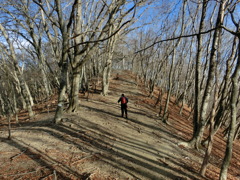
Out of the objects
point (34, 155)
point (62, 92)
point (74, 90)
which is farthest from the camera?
point (74, 90)

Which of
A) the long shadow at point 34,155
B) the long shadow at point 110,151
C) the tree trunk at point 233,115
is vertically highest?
the tree trunk at point 233,115

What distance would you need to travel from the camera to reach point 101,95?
44.3 ft

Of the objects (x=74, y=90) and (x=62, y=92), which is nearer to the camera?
(x=62, y=92)

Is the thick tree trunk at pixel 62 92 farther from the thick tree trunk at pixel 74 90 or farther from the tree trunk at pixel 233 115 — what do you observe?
the tree trunk at pixel 233 115

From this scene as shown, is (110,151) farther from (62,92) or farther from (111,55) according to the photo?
(111,55)

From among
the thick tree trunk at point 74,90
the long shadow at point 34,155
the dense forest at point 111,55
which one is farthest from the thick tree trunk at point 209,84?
the thick tree trunk at point 74,90

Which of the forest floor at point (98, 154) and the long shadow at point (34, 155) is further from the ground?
the long shadow at point (34, 155)

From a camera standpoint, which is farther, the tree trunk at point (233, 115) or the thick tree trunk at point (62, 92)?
the thick tree trunk at point (62, 92)

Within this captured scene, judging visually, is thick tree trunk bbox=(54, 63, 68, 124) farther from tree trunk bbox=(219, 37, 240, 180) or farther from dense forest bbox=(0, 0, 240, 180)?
tree trunk bbox=(219, 37, 240, 180)

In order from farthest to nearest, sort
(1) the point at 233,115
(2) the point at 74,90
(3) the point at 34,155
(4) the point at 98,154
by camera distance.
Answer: (2) the point at 74,90, (4) the point at 98,154, (3) the point at 34,155, (1) the point at 233,115

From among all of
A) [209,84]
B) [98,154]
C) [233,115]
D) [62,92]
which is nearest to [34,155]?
[98,154]

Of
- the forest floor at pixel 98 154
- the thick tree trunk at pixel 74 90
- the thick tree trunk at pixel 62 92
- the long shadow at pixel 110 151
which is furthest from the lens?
the thick tree trunk at pixel 74 90

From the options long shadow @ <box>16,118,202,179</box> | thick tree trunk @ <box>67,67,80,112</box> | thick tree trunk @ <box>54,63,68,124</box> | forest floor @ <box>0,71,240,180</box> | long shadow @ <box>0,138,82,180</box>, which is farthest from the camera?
thick tree trunk @ <box>67,67,80,112</box>

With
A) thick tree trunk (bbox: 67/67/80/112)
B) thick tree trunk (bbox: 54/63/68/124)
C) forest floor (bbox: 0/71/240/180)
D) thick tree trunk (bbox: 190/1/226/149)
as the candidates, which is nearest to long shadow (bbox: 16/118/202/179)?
forest floor (bbox: 0/71/240/180)
